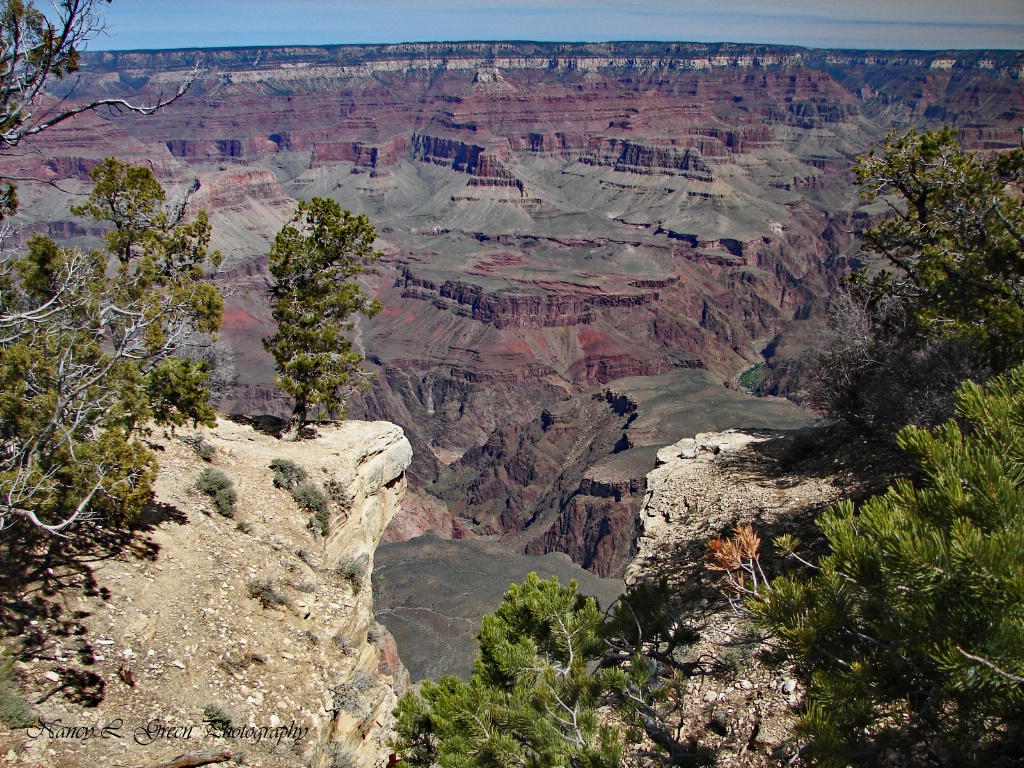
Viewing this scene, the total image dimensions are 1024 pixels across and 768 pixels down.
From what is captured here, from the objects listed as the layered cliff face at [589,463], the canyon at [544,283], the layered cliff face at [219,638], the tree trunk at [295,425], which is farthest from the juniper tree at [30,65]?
the layered cliff face at [589,463]

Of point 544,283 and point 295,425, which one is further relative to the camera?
point 544,283

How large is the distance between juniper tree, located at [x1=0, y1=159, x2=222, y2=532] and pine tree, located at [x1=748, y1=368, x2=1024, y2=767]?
8.53 meters

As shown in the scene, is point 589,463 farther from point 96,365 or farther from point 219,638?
point 96,365

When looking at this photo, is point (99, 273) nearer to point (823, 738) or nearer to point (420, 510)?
point (823, 738)

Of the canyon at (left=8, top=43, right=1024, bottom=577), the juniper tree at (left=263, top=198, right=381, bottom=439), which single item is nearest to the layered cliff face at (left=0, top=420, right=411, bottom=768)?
the juniper tree at (left=263, top=198, right=381, bottom=439)

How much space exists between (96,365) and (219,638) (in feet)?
16.3

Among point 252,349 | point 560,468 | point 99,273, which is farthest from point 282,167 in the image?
point 99,273

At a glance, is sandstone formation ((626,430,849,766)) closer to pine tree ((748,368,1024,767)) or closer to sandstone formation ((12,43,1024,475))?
pine tree ((748,368,1024,767))

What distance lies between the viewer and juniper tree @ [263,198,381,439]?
19.0 m

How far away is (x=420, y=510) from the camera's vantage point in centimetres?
5241

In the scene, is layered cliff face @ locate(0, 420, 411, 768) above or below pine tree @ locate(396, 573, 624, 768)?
below

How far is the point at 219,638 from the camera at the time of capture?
39.3 ft

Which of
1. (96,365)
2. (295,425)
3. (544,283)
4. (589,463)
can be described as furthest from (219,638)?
(544,283)

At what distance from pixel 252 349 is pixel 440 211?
7925 cm
